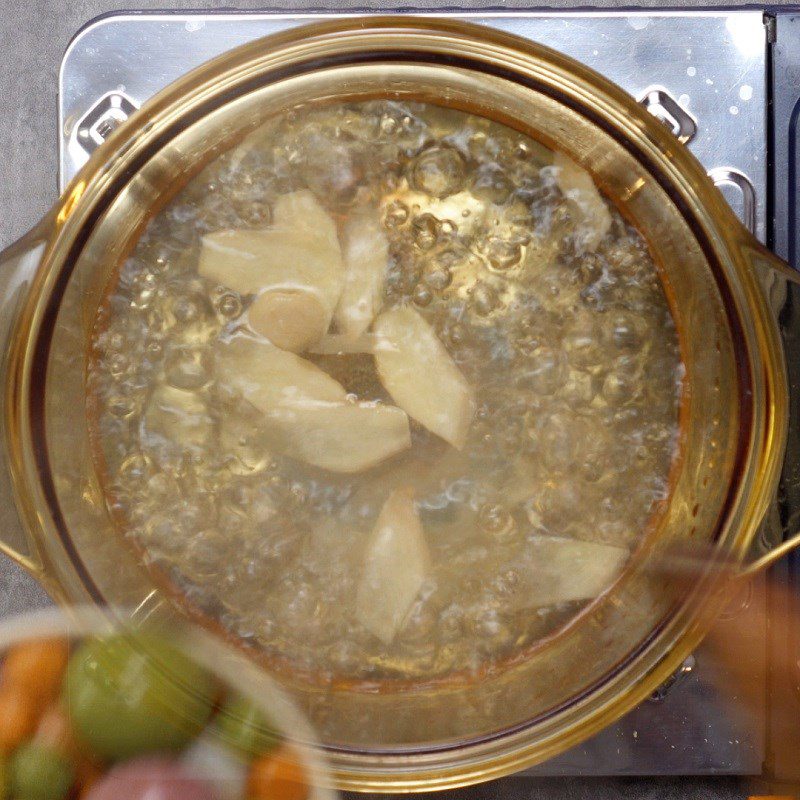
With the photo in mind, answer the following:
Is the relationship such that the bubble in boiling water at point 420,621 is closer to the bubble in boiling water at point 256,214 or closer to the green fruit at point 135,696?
the green fruit at point 135,696

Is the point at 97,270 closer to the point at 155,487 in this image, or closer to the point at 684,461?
the point at 155,487

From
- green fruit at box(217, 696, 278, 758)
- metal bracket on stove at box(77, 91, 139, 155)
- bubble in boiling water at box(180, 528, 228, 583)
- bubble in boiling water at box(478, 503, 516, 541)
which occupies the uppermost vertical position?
metal bracket on stove at box(77, 91, 139, 155)

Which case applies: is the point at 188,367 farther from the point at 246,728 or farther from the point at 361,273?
the point at 246,728

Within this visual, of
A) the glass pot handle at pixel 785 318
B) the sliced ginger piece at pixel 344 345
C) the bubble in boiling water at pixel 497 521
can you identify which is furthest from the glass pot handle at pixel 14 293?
the glass pot handle at pixel 785 318

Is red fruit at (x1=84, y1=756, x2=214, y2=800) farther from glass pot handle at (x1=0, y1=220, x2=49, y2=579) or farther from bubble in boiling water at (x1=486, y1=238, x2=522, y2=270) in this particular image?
bubble in boiling water at (x1=486, y1=238, x2=522, y2=270)

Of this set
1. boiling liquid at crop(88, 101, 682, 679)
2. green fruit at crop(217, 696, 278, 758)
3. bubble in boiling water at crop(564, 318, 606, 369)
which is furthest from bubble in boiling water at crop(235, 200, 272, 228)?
green fruit at crop(217, 696, 278, 758)

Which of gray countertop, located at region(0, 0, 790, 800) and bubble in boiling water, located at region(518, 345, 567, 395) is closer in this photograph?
bubble in boiling water, located at region(518, 345, 567, 395)

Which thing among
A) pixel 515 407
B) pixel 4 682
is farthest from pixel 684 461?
pixel 4 682
